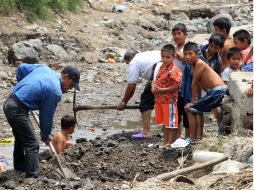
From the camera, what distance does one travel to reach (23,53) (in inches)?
754

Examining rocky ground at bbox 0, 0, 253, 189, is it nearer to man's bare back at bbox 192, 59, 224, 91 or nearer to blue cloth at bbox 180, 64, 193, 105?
blue cloth at bbox 180, 64, 193, 105

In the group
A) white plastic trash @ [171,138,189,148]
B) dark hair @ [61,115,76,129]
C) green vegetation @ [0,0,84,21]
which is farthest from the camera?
green vegetation @ [0,0,84,21]

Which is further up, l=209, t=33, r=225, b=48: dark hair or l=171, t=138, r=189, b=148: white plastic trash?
l=209, t=33, r=225, b=48: dark hair

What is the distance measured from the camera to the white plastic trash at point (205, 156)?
865 centimetres

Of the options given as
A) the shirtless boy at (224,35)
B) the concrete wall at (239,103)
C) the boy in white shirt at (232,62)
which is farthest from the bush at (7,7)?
the concrete wall at (239,103)

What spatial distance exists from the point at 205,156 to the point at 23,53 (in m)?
11.0

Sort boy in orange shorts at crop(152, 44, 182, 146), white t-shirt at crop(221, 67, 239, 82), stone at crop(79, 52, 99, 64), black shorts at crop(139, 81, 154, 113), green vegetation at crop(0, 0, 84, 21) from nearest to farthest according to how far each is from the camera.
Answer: boy in orange shorts at crop(152, 44, 182, 146) < white t-shirt at crop(221, 67, 239, 82) < black shorts at crop(139, 81, 154, 113) < stone at crop(79, 52, 99, 64) < green vegetation at crop(0, 0, 84, 21)

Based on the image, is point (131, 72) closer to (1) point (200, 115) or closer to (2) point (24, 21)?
(1) point (200, 115)

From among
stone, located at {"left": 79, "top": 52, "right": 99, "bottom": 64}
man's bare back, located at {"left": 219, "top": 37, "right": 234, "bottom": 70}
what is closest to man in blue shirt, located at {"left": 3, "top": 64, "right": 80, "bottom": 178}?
man's bare back, located at {"left": 219, "top": 37, "right": 234, "bottom": 70}

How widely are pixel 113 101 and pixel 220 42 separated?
604cm

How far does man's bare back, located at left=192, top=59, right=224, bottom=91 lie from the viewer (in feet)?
32.4

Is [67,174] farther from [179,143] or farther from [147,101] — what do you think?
[147,101]

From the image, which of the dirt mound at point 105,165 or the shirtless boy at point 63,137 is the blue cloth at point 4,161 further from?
the dirt mound at point 105,165

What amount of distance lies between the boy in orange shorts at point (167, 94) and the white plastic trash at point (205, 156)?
5.05ft
